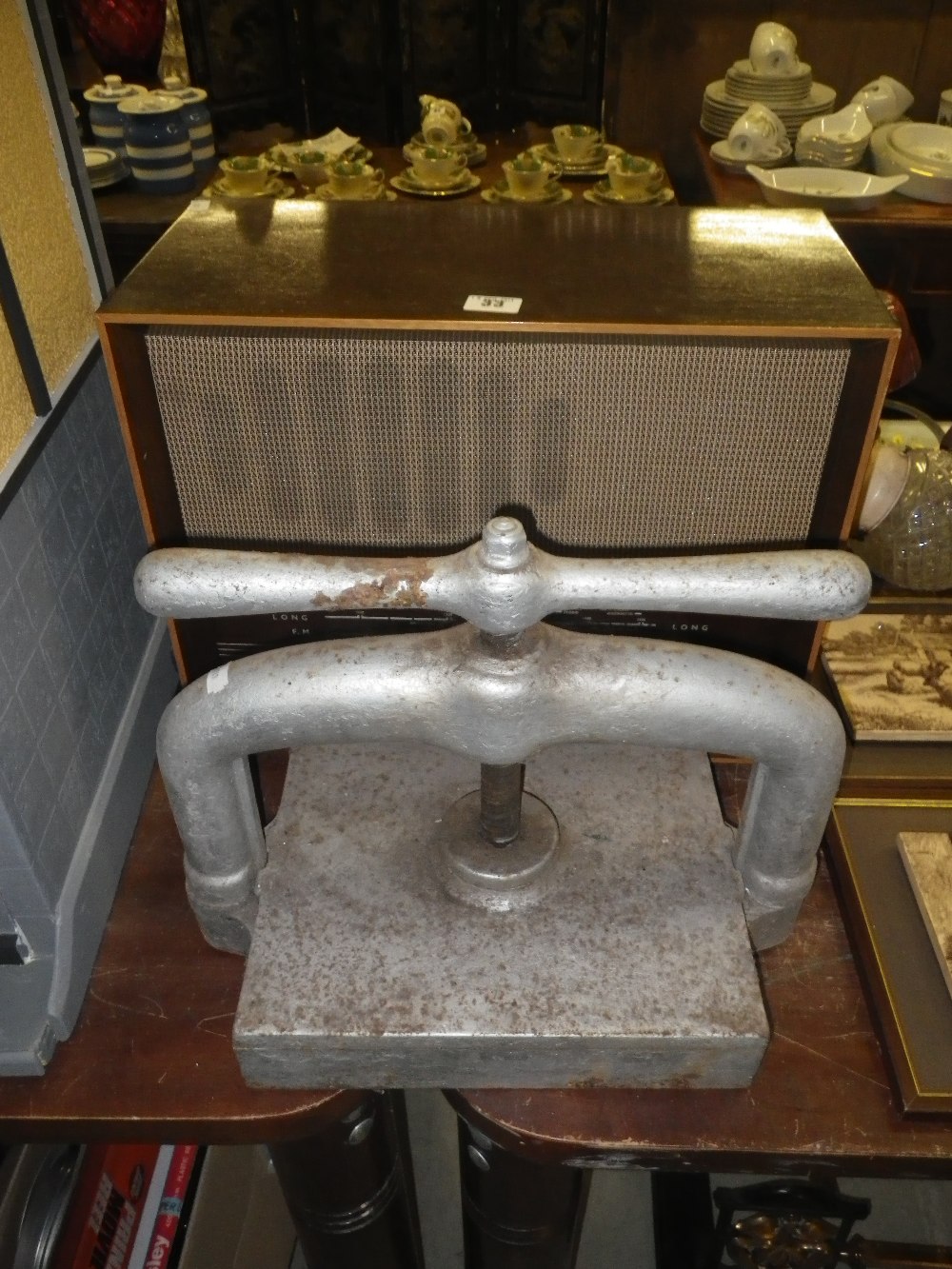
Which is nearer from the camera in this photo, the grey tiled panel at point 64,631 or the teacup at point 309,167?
the grey tiled panel at point 64,631

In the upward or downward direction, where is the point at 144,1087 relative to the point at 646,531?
downward

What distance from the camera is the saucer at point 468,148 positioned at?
5.42ft

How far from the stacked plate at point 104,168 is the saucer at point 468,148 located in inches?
16.6

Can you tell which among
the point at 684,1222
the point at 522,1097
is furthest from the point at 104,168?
the point at 684,1222

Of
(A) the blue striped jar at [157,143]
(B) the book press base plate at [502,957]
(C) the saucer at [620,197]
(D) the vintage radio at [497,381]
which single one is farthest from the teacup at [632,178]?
(B) the book press base plate at [502,957]

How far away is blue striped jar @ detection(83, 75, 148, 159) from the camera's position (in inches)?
62.2

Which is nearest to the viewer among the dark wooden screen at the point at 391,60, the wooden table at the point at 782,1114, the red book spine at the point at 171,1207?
the wooden table at the point at 782,1114

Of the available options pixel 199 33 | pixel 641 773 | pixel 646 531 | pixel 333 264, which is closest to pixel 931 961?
pixel 641 773

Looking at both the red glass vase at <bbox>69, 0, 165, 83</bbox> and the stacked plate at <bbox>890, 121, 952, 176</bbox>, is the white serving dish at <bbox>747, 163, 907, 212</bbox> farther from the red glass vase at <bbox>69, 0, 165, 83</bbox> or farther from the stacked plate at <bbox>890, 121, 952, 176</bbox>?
the red glass vase at <bbox>69, 0, 165, 83</bbox>

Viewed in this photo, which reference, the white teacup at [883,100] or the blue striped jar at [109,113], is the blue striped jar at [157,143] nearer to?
the blue striped jar at [109,113]

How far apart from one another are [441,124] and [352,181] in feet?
0.94

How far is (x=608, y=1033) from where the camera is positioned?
585mm

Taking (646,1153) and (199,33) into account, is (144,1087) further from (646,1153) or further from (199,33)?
(199,33)

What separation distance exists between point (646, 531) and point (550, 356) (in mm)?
144
